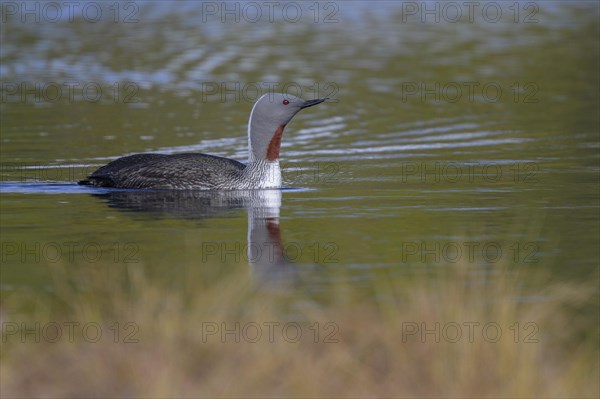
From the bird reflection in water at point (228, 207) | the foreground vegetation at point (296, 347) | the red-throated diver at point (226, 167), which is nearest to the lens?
the foreground vegetation at point (296, 347)

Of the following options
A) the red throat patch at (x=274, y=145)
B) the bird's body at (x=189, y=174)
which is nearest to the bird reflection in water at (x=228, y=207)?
the bird's body at (x=189, y=174)

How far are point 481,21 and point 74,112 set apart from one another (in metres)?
24.2

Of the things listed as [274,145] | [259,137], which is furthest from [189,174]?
[274,145]

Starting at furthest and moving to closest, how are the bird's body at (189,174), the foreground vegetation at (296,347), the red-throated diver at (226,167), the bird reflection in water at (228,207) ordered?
1. the bird's body at (189,174)
2. the red-throated diver at (226,167)
3. the bird reflection in water at (228,207)
4. the foreground vegetation at (296,347)

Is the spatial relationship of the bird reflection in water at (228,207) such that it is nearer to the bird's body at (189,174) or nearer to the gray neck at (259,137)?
the bird's body at (189,174)

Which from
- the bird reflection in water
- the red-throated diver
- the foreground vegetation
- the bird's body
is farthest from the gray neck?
the foreground vegetation

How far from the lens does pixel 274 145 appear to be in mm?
15516

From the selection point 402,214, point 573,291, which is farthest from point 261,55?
point 573,291

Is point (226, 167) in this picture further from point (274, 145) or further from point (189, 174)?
point (274, 145)

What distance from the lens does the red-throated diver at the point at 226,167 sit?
1528 centimetres

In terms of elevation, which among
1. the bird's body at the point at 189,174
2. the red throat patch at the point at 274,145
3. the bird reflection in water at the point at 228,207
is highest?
the red throat patch at the point at 274,145

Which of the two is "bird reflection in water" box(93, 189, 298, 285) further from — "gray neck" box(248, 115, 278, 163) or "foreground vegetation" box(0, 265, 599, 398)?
"foreground vegetation" box(0, 265, 599, 398)

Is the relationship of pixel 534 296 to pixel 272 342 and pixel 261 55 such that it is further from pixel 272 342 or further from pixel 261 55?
pixel 261 55

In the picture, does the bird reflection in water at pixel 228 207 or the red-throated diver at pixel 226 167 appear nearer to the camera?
the bird reflection in water at pixel 228 207
